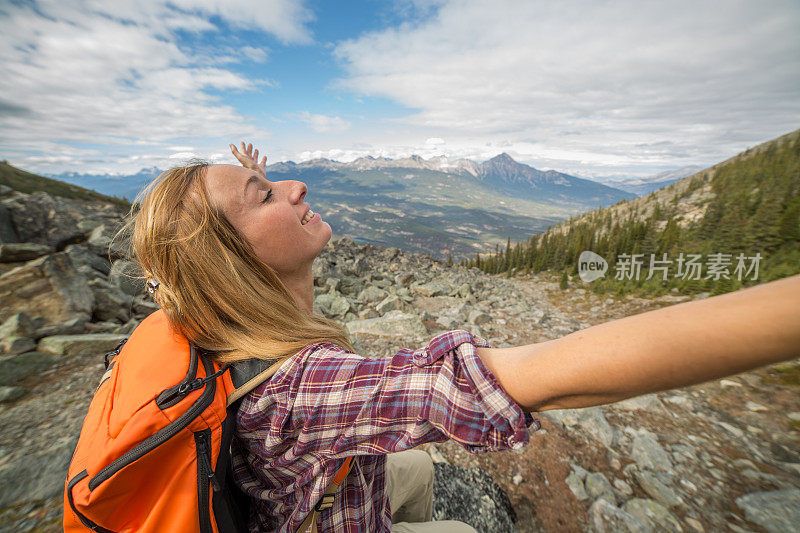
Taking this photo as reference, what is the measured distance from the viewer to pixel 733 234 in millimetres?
15609

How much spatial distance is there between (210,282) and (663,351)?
6.64 ft

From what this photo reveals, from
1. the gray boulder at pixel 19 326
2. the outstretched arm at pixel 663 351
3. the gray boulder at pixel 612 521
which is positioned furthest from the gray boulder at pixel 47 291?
the gray boulder at pixel 612 521

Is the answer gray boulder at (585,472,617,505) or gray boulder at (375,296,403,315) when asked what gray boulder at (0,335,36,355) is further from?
gray boulder at (585,472,617,505)

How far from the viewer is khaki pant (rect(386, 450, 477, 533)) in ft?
8.53

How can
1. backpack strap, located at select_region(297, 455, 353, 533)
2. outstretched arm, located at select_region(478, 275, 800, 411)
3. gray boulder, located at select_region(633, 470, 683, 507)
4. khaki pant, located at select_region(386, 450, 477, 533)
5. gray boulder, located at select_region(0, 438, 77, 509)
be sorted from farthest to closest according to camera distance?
gray boulder, located at select_region(633, 470, 683, 507) → gray boulder, located at select_region(0, 438, 77, 509) → khaki pant, located at select_region(386, 450, 477, 533) → backpack strap, located at select_region(297, 455, 353, 533) → outstretched arm, located at select_region(478, 275, 800, 411)

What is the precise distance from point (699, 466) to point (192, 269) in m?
5.82

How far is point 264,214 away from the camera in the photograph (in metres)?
1.99

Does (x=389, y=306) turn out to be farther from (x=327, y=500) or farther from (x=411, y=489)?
(x=327, y=500)

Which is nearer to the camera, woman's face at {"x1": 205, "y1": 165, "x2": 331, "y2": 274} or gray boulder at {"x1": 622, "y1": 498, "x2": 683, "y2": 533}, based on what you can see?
woman's face at {"x1": 205, "y1": 165, "x2": 331, "y2": 274}

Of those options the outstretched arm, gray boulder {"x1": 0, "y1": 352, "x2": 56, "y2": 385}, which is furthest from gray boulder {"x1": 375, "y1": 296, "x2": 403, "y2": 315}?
the outstretched arm

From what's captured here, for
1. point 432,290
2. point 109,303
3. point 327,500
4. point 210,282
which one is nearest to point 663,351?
point 327,500

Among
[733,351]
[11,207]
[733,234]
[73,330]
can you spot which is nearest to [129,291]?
[73,330]

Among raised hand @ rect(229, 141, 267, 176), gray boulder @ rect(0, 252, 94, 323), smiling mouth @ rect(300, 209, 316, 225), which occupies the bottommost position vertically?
gray boulder @ rect(0, 252, 94, 323)

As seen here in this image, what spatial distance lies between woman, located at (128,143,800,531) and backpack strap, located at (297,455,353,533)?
0.18 feet
